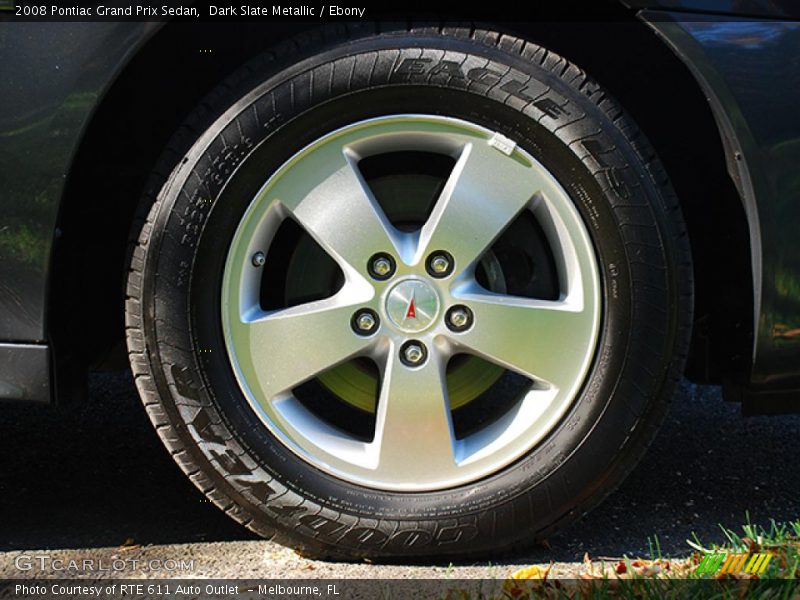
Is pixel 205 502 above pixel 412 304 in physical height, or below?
below

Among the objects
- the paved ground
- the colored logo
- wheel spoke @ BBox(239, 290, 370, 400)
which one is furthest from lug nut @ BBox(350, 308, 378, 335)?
the colored logo

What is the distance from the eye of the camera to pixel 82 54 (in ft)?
6.43

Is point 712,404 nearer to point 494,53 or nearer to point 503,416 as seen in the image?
point 503,416

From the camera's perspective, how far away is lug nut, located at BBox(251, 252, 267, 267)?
2123 millimetres

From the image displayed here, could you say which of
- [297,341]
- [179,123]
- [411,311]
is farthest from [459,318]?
[179,123]

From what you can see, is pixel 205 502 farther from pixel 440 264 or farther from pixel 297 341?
pixel 440 264

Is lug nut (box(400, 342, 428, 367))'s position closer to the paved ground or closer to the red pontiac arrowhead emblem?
the red pontiac arrowhead emblem

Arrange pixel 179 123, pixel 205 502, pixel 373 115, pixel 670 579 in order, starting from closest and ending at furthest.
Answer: pixel 670 579 < pixel 373 115 < pixel 179 123 < pixel 205 502

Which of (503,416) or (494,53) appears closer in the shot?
(494,53)

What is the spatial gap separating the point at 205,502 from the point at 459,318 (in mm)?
836

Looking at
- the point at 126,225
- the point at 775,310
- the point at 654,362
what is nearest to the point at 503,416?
the point at 654,362

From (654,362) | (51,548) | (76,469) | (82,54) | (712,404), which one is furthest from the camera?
(712,404)

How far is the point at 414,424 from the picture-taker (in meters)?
2.12

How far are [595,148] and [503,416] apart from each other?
560 mm
